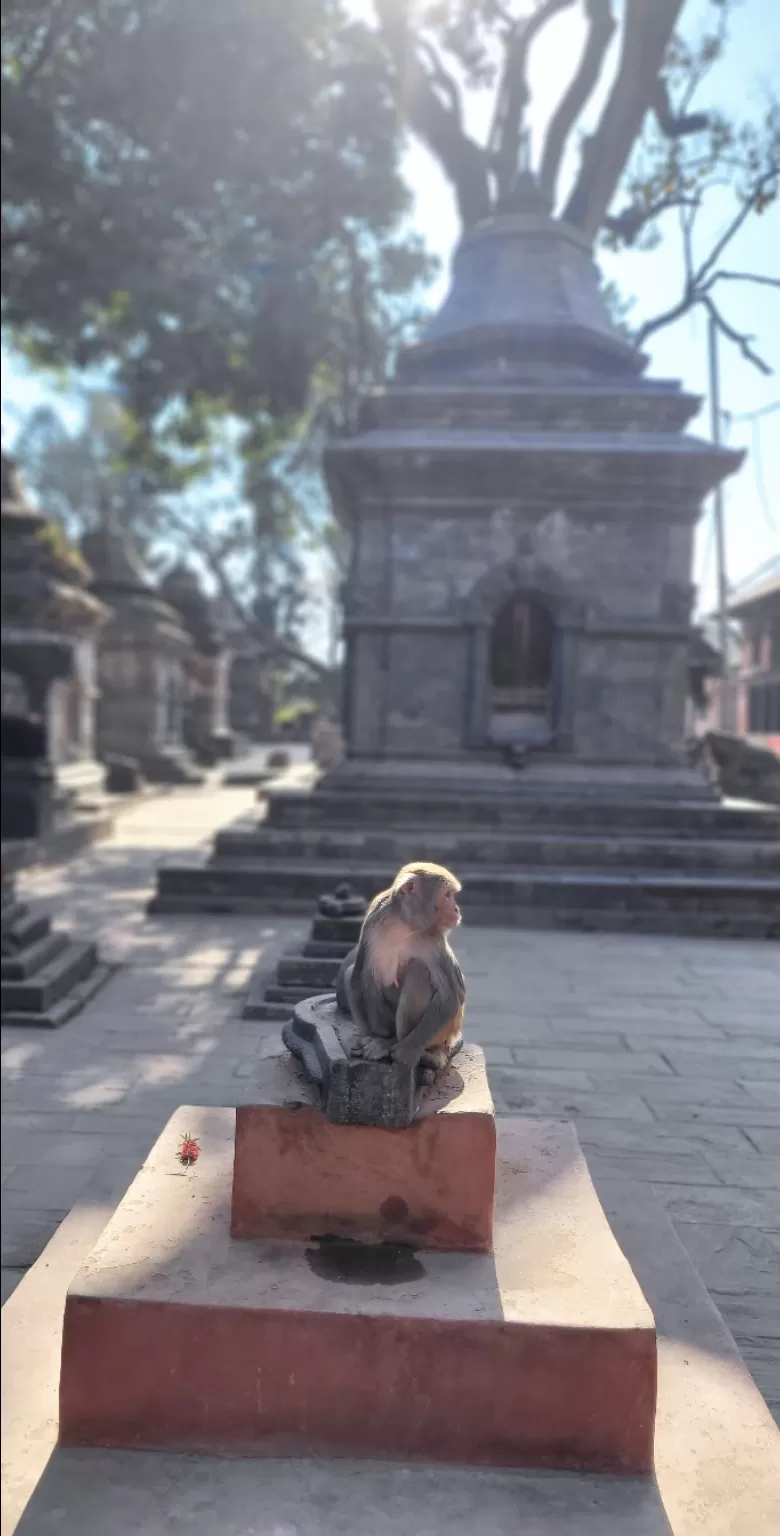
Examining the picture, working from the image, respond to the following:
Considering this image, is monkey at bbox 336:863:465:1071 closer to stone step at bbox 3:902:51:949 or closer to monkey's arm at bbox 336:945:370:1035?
monkey's arm at bbox 336:945:370:1035

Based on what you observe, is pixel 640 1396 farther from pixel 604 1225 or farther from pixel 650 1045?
pixel 650 1045

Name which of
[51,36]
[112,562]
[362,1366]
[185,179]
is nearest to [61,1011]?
[362,1366]

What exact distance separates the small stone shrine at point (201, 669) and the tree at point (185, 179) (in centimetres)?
1223

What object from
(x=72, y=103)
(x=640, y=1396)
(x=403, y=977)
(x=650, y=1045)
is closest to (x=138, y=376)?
(x=72, y=103)

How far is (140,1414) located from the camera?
213 cm

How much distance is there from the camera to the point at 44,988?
18.3 feet

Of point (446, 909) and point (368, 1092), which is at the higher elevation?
point (446, 909)

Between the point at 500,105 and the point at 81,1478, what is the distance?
19.0 metres

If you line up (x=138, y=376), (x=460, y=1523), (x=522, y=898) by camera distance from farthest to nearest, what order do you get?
1. (x=138, y=376)
2. (x=522, y=898)
3. (x=460, y=1523)

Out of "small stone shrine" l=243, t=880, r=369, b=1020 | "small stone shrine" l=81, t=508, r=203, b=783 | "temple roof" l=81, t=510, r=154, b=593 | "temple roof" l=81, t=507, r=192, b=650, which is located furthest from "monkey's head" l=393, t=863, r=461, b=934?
"temple roof" l=81, t=510, r=154, b=593

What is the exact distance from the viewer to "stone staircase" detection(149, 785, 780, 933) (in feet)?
26.2

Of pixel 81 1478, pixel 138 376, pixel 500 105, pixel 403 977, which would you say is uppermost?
pixel 500 105

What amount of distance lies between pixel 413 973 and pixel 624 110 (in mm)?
15655

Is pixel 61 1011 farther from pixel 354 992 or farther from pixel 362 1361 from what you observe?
pixel 362 1361
